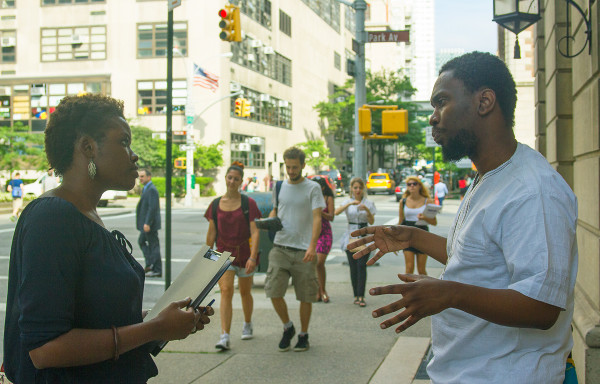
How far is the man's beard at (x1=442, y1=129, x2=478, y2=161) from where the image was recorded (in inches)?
88.4

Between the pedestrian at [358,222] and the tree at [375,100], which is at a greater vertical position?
the tree at [375,100]

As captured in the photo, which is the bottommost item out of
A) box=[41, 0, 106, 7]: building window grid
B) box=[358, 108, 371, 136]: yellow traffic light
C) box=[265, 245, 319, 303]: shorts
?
box=[265, 245, 319, 303]: shorts

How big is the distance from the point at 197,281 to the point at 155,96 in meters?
45.0

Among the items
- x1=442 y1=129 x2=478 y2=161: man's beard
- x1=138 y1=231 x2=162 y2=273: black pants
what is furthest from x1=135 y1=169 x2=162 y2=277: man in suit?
x1=442 y1=129 x2=478 y2=161: man's beard

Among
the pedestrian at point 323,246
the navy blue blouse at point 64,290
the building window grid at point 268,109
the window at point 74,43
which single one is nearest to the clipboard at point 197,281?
the navy blue blouse at point 64,290

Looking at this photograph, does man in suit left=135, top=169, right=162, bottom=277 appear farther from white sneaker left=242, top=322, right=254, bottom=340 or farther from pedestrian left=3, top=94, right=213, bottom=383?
pedestrian left=3, top=94, right=213, bottom=383

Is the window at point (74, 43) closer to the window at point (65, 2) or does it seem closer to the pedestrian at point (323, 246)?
the window at point (65, 2)

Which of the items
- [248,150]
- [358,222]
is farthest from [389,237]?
[248,150]

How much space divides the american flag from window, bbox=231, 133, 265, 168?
29.5 ft

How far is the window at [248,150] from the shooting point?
4734 centimetres

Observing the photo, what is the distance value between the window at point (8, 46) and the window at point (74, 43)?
7.38 feet

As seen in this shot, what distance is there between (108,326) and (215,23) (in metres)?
45.0

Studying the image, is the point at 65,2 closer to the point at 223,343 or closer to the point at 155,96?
the point at 155,96

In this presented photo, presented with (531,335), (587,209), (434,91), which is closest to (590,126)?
(587,209)
